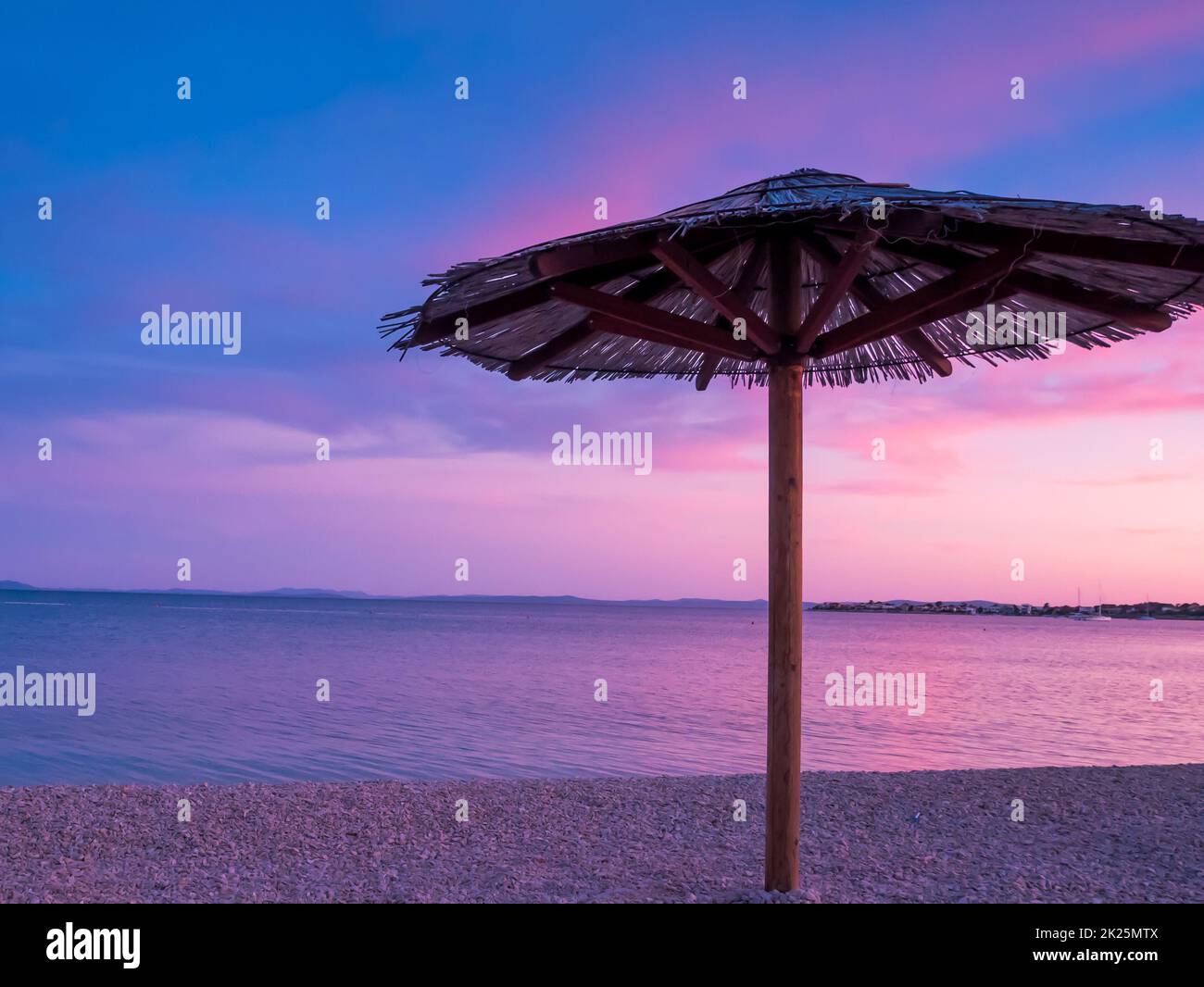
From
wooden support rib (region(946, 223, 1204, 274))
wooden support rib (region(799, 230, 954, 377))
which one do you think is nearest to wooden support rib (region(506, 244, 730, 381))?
wooden support rib (region(799, 230, 954, 377))

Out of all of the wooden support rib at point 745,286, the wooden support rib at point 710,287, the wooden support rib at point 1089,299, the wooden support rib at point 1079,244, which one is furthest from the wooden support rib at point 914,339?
the wooden support rib at point 1079,244

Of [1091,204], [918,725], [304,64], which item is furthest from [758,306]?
[918,725]

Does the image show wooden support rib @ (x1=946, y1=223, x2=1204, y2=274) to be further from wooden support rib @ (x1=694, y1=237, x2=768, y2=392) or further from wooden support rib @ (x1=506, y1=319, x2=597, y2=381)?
wooden support rib @ (x1=506, y1=319, x2=597, y2=381)

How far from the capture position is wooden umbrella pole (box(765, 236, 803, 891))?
4.52 m

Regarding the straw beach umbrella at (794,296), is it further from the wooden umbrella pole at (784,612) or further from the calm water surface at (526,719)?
the calm water surface at (526,719)

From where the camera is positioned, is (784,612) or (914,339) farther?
(914,339)

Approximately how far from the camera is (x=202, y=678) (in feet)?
90.6

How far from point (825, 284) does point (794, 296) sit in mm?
243

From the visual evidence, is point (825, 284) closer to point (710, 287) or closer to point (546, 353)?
point (710, 287)

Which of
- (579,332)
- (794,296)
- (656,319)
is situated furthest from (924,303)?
(579,332)

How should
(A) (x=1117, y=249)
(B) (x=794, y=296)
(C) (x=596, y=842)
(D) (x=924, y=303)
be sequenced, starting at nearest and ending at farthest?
(A) (x=1117, y=249), (D) (x=924, y=303), (B) (x=794, y=296), (C) (x=596, y=842)

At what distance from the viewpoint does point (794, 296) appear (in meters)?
4.75

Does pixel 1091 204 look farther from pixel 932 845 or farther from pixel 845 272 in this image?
pixel 932 845

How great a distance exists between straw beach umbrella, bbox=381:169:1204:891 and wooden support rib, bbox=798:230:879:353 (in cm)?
1
